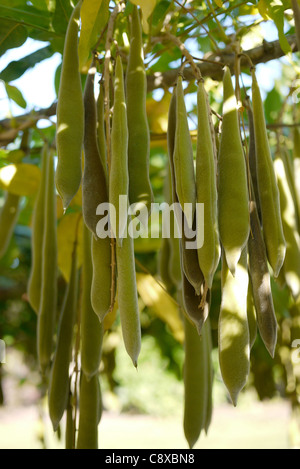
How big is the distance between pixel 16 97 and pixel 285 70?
3.35 ft

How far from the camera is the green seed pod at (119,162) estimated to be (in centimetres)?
55

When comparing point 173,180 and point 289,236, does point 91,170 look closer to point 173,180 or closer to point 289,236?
point 173,180

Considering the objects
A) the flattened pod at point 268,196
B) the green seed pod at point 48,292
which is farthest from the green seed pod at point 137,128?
the green seed pod at point 48,292

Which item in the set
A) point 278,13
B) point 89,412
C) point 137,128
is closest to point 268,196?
point 137,128

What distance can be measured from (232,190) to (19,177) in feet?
1.79

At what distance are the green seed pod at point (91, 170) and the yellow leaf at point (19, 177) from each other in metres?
0.37

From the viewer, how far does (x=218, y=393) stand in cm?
315

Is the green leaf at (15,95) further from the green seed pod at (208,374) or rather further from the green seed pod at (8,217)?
the green seed pod at (208,374)

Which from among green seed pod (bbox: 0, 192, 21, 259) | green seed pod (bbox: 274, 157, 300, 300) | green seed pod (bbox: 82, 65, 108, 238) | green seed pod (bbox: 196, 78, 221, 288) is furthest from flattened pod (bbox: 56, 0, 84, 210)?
green seed pod (bbox: 0, 192, 21, 259)

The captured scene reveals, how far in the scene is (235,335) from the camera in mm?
562

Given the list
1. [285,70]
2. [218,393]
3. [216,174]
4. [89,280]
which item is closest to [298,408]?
[89,280]

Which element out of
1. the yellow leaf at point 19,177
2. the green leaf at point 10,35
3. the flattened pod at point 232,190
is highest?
the green leaf at point 10,35

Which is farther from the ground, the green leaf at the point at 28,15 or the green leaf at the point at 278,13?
the green leaf at the point at 28,15

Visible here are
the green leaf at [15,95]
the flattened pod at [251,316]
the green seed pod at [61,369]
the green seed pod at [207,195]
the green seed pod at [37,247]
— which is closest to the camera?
the green seed pod at [207,195]
